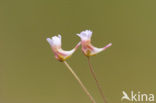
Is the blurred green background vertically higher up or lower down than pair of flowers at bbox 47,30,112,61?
higher up

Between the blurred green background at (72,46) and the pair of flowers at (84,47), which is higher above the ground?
the blurred green background at (72,46)

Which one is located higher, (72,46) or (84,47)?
(72,46)

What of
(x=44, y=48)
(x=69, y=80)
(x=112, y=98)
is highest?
(x=44, y=48)

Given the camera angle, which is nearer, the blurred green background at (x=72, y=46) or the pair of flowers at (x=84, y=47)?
the pair of flowers at (x=84, y=47)

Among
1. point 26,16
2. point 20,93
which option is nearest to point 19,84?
point 20,93

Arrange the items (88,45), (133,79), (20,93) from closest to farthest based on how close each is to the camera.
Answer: (88,45) → (133,79) → (20,93)

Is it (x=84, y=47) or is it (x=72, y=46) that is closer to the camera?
(x=84, y=47)

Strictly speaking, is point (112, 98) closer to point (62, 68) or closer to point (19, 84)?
point (62, 68)

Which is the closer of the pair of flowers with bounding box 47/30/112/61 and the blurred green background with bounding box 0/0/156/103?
the pair of flowers with bounding box 47/30/112/61
